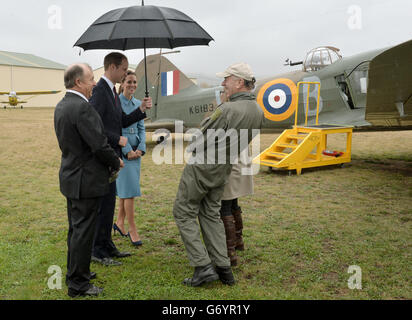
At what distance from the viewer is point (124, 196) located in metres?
3.84

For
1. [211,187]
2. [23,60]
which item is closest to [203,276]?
[211,187]

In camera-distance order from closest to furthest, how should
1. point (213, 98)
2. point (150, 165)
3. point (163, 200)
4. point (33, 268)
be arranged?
point (33, 268) → point (163, 200) → point (150, 165) → point (213, 98)

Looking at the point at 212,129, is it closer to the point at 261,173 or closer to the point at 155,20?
the point at 155,20

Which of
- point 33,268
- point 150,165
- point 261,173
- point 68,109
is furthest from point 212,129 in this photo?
point 150,165

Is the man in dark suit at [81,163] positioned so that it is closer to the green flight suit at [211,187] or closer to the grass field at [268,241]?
the grass field at [268,241]

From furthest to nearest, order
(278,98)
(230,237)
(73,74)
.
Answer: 1. (278,98)
2. (230,237)
3. (73,74)

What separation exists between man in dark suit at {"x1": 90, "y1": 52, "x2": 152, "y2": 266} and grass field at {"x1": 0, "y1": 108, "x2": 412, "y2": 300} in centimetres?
19

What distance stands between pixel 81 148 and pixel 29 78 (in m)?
56.6

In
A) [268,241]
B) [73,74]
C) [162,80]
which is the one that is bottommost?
[268,241]

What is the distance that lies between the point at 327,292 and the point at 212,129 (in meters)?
1.63

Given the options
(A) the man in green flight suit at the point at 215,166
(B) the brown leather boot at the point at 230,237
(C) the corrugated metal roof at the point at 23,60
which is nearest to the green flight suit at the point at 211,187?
(A) the man in green flight suit at the point at 215,166

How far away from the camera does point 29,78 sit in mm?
51875

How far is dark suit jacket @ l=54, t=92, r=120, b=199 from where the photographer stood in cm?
252

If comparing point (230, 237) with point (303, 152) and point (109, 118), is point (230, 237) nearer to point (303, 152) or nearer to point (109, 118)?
point (109, 118)
